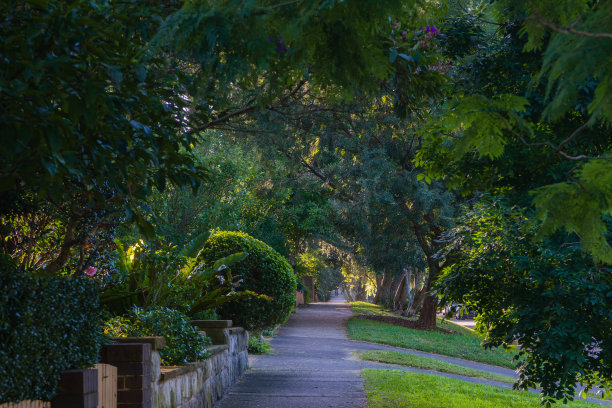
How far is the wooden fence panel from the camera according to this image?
17.2ft

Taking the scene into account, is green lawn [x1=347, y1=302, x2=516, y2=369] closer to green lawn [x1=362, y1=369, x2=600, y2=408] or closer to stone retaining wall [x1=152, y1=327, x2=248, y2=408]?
green lawn [x1=362, y1=369, x2=600, y2=408]

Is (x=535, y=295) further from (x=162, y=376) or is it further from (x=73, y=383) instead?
(x=73, y=383)

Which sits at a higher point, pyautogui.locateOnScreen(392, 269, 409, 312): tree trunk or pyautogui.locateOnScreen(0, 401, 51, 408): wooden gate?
pyautogui.locateOnScreen(0, 401, 51, 408): wooden gate

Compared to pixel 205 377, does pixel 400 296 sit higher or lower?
lower

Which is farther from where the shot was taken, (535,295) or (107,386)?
(535,295)

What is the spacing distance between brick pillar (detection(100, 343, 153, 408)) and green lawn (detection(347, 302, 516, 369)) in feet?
42.7

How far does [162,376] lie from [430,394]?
5379 millimetres

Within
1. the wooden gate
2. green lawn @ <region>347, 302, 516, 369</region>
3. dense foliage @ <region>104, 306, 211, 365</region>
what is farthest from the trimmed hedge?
green lawn @ <region>347, 302, 516, 369</region>

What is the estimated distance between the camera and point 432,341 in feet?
73.7

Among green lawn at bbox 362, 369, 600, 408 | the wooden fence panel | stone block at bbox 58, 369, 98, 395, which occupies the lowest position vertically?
green lawn at bbox 362, 369, 600, 408

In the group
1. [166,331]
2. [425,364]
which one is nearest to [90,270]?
[166,331]

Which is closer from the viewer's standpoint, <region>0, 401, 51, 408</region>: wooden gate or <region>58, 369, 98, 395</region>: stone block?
<region>0, 401, 51, 408</region>: wooden gate

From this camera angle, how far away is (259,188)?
1016 inches

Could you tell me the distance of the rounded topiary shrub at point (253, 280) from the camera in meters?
12.8
